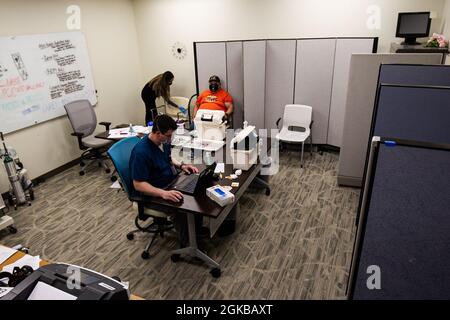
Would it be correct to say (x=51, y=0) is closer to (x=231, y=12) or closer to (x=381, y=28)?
(x=231, y=12)

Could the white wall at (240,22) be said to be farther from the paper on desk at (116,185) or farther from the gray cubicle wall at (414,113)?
the gray cubicle wall at (414,113)

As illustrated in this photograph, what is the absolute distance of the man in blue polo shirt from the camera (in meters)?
2.55

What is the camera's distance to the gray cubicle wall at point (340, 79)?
4473mm

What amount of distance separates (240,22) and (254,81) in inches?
43.8

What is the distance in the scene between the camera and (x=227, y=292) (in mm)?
2615

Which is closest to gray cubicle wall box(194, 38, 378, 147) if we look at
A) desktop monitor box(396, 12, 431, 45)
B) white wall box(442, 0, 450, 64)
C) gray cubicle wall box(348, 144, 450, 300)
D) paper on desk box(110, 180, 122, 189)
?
desktop monitor box(396, 12, 431, 45)

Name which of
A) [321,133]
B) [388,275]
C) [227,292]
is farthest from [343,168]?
[388,275]

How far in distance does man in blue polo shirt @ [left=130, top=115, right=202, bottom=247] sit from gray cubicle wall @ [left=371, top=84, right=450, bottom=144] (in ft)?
5.02

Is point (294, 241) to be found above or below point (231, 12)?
below

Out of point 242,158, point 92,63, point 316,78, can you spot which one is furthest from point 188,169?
point 92,63

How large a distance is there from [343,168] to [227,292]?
2375 mm

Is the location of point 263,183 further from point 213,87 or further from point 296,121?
point 213,87

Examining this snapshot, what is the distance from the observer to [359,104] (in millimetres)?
3818

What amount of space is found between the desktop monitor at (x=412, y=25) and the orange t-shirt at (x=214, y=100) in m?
2.58
